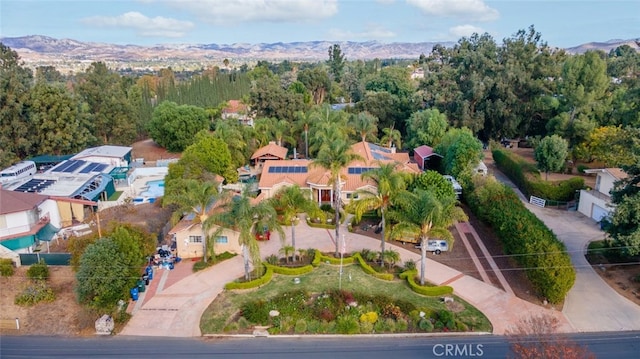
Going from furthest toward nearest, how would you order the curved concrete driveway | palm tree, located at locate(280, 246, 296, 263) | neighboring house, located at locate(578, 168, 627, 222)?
neighboring house, located at locate(578, 168, 627, 222)
palm tree, located at locate(280, 246, 296, 263)
the curved concrete driveway

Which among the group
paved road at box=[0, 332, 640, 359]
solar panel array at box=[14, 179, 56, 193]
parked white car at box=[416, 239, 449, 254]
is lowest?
paved road at box=[0, 332, 640, 359]

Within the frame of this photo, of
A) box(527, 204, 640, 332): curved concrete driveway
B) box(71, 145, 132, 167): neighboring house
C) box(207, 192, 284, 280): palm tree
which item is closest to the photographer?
box(527, 204, 640, 332): curved concrete driveway

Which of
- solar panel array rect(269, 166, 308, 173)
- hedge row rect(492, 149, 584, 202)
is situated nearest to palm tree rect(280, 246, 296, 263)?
solar panel array rect(269, 166, 308, 173)

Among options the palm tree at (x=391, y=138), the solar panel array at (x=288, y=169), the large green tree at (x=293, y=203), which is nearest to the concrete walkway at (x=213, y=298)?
the large green tree at (x=293, y=203)

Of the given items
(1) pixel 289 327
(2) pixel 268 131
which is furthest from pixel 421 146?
(1) pixel 289 327

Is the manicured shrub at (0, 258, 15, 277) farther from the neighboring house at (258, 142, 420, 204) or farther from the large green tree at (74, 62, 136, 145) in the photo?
the large green tree at (74, 62, 136, 145)

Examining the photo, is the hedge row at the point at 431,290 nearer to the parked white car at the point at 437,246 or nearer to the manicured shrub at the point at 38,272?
the parked white car at the point at 437,246

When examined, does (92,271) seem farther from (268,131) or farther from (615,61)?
(615,61)

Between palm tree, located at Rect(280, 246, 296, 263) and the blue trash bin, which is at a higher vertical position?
palm tree, located at Rect(280, 246, 296, 263)
